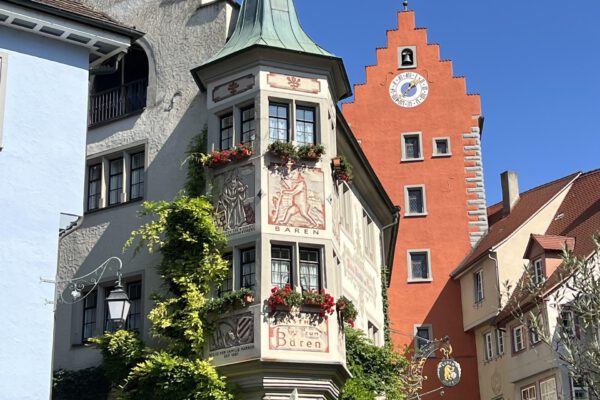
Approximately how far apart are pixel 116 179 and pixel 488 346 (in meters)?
22.8

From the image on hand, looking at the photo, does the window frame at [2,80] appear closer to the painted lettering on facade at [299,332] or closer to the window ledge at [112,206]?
the painted lettering on facade at [299,332]

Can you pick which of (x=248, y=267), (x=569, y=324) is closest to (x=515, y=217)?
(x=569, y=324)

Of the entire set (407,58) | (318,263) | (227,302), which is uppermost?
(407,58)

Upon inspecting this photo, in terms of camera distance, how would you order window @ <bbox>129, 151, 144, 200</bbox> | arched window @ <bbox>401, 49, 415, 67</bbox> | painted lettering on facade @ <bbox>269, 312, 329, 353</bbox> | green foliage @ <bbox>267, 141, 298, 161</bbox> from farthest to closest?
arched window @ <bbox>401, 49, 415, 67</bbox> < window @ <bbox>129, 151, 144, 200</bbox> < green foliage @ <bbox>267, 141, 298, 161</bbox> < painted lettering on facade @ <bbox>269, 312, 329, 353</bbox>

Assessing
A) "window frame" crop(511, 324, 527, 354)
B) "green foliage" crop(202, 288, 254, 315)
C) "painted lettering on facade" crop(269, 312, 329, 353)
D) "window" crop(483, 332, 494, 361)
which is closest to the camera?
"painted lettering on facade" crop(269, 312, 329, 353)

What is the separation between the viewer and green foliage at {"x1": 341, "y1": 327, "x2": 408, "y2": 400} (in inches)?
951

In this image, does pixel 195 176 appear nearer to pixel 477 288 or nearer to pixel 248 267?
pixel 248 267

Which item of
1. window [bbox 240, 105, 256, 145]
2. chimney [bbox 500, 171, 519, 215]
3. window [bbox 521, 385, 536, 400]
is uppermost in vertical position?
chimney [bbox 500, 171, 519, 215]

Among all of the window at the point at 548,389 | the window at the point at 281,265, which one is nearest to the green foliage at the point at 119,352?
the window at the point at 281,265

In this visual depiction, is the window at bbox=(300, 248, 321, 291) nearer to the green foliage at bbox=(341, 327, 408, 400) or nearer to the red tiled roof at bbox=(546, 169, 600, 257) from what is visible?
the green foliage at bbox=(341, 327, 408, 400)

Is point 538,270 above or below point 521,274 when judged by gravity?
below

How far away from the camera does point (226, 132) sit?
24.1 metres

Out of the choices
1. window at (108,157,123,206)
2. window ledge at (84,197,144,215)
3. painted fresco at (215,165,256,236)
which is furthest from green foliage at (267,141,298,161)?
window at (108,157,123,206)

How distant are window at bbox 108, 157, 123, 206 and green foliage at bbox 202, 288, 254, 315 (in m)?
4.50
